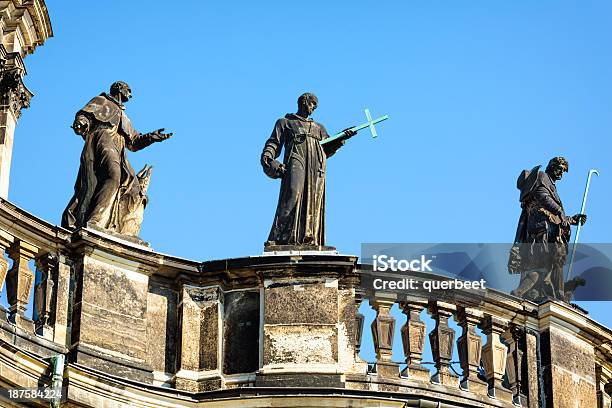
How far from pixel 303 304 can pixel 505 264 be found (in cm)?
311

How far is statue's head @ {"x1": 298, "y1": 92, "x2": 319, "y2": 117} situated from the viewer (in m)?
25.9

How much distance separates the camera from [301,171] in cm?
2530

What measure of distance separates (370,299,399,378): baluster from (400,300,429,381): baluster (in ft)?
0.53

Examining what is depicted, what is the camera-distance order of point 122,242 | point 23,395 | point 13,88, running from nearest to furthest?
point 23,395
point 122,242
point 13,88

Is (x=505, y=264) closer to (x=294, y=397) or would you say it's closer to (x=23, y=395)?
(x=294, y=397)

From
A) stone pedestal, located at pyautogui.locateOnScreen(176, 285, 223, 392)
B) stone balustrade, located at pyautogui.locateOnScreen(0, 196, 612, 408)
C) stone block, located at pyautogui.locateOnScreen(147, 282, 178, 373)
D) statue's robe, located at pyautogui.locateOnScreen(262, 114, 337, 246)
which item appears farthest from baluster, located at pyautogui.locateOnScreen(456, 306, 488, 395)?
stone block, located at pyautogui.locateOnScreen(147, 282, 178, 373)

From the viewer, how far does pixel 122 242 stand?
79.6 ft

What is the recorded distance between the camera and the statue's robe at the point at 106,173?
24.6m

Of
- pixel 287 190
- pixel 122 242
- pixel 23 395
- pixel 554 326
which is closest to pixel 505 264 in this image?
pixel 554 326

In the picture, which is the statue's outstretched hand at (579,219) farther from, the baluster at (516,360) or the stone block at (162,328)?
the stone block at (162,328)

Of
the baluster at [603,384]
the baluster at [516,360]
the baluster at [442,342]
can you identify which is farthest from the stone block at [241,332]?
the baluster at [603,384]

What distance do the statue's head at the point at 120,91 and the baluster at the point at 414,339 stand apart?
4054 mm

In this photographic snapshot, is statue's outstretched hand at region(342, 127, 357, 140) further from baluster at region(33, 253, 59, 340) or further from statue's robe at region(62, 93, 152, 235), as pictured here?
baluster at region(33, 253, 59, 340)

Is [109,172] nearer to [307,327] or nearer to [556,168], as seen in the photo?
[307,327]
